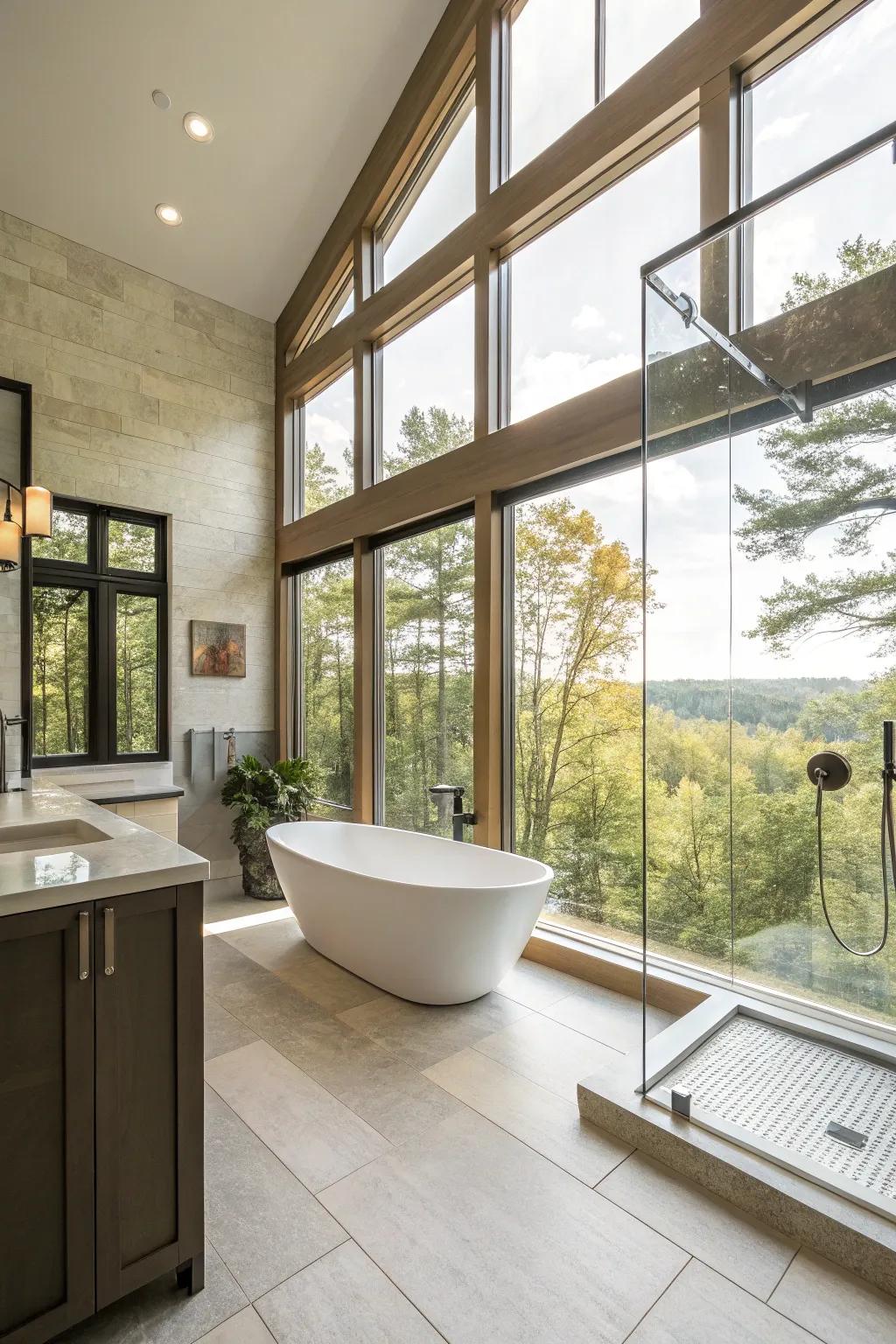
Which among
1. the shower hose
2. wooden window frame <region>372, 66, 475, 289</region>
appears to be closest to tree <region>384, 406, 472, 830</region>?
wooden window frame <region>372, 66, 475, 289</region>

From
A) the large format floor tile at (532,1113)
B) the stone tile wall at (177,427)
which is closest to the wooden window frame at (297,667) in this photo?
the stone tile wall at (177,427)

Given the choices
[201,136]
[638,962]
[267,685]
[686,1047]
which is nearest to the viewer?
[686,1047]

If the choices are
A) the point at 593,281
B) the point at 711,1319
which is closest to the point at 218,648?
the point at 593,281

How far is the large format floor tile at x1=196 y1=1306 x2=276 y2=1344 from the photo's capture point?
4.62ft

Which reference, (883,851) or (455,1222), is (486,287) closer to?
(883,851)

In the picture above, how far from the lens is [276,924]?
4.11 metres

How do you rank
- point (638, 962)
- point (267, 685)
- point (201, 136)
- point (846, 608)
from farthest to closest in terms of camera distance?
point (267, 685) < point (201, 136) < point (638, 962) < point (846, 608)

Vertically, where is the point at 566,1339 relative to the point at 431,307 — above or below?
below

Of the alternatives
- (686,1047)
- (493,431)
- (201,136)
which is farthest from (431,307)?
(686,1047)

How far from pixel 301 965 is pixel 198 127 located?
4.75 m

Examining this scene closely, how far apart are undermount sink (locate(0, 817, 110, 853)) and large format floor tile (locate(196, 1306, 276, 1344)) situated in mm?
1271

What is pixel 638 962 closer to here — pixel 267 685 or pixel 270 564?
pixel 267 685

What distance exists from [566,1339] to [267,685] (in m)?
4.61

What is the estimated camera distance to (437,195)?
4.28 m
